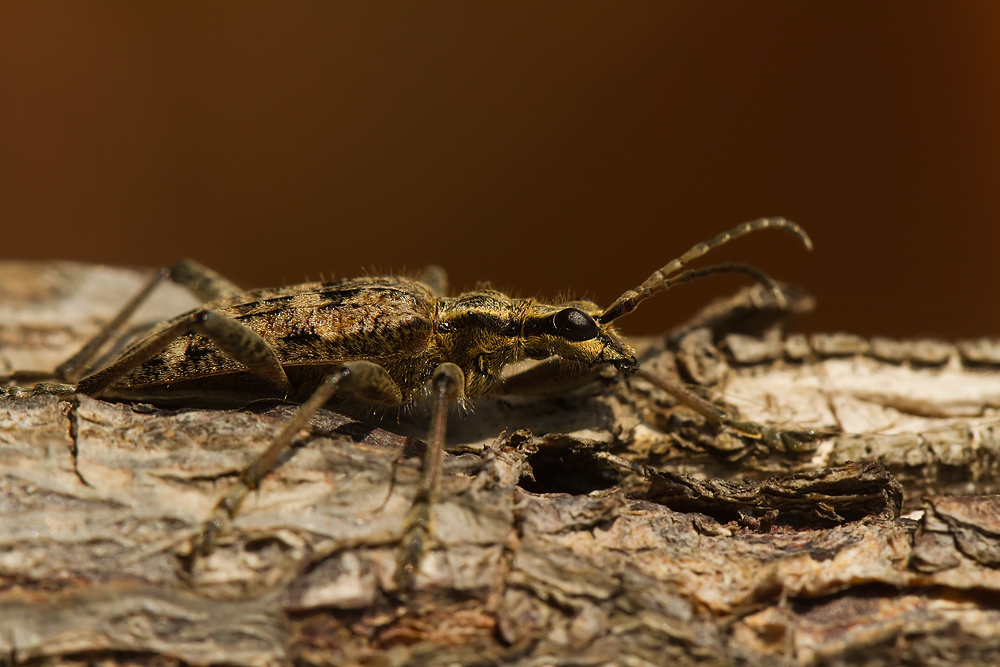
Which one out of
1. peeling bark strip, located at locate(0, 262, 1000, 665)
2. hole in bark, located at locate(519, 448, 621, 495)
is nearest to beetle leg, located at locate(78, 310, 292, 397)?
peeling bark strip, located at locate(0, 262, 1000, 665)

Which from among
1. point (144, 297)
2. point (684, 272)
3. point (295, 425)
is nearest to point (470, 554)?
point (295, 425)

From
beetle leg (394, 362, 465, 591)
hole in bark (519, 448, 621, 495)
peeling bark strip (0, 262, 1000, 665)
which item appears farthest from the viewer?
hole in bark (519, 448, 621, 495)

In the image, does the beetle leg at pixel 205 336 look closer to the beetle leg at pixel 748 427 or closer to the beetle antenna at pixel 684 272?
the beetle antenna at pixel 684 272

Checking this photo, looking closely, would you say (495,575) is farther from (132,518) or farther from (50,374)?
(50,374)

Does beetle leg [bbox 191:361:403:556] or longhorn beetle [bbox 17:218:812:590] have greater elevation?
longhorn beetle [bbox 17:218:812:590]

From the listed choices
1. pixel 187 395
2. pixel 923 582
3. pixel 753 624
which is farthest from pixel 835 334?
pixel 187 395

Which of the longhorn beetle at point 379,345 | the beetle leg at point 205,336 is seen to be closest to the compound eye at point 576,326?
the longhorn beetle at point 379,345

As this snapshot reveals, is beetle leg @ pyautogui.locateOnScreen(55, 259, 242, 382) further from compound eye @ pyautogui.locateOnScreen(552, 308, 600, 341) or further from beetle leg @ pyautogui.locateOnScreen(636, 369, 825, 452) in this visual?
beetle leg @ pyautogui.locateOnScreen(636, 369, 825, 452)
